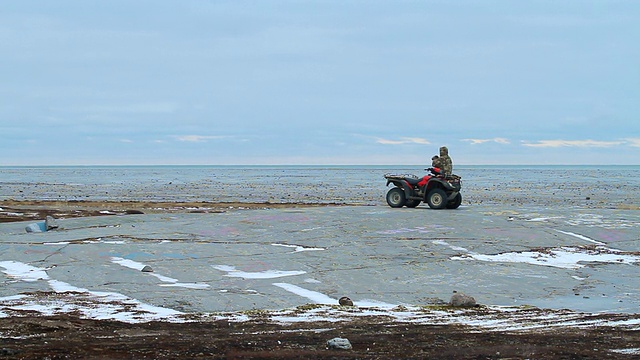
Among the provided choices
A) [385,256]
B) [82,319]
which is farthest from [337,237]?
[82,319]

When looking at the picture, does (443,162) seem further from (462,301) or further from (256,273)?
(462,301)

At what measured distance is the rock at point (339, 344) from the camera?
8.49m

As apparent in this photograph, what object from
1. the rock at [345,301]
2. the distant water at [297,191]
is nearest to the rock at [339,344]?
the rock at [345,301]

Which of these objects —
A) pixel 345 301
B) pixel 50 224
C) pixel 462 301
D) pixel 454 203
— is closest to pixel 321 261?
pixel 345 301

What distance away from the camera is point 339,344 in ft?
28.0

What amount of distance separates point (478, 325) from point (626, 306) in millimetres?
3361

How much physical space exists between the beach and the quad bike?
1004mm

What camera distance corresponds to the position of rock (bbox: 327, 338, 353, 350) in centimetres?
849

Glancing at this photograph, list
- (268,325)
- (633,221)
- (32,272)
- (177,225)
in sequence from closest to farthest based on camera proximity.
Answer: (268,325), (32,272), (177,225), (633,221)

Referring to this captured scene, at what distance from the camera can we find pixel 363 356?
8.16 metres

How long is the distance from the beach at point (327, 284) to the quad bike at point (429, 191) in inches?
39.5

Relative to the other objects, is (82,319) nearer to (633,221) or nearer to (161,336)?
(161,336)

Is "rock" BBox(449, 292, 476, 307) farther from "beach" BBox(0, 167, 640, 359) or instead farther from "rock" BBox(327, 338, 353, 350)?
"rock" BBox(327, 338, 353, 350)

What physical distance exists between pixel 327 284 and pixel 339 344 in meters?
5.52
